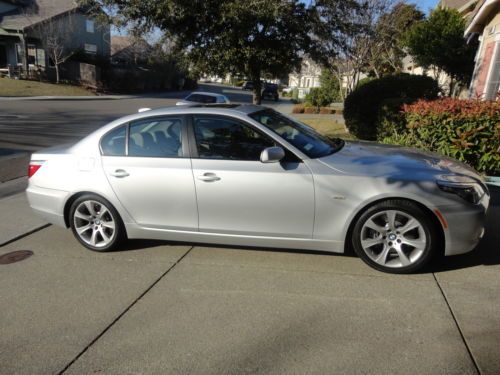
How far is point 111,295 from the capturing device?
12.6 feet

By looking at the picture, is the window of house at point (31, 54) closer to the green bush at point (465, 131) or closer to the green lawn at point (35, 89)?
the green lawn at point (35, 89)

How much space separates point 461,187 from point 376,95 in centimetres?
756

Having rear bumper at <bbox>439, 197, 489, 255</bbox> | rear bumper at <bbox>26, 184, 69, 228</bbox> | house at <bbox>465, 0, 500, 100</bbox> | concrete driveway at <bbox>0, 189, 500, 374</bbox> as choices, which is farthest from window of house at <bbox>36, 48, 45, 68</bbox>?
rear bumper at <bbox>439, 197, 489, 255</bbox>

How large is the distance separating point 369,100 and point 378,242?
7.79 metres

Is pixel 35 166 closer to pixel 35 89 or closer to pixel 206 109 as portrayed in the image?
pixel 206 109

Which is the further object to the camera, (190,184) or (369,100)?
(369,100)

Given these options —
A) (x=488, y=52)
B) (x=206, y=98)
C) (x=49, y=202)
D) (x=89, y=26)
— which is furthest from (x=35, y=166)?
(x=89, y=26)

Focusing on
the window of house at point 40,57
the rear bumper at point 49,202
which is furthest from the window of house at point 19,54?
the rear bumper at point 49,202

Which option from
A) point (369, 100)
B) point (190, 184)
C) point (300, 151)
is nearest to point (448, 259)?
point (300, 151)

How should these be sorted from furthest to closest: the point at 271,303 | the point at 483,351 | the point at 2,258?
the point at 2,258 < the point at 271,303 < the point at 483,351

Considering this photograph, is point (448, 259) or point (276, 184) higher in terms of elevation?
point (276, 184)

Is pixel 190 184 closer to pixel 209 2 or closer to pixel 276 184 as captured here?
pixel 276 184

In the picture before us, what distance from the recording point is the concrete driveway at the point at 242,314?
2914mm

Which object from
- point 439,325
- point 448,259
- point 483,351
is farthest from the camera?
point 448,259
